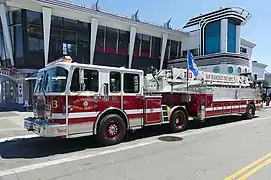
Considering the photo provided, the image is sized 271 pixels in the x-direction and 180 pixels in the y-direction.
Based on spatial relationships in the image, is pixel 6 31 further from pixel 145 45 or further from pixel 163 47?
pixel 163 47

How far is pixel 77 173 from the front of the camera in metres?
5.40

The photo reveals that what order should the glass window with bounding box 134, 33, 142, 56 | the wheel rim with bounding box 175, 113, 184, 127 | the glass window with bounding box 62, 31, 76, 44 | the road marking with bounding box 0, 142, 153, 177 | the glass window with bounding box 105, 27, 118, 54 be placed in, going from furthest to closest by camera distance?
1. the glass window with bounding box 134, 33, 142, 56
2. the glass window with bounding box 105, 27, 118, 54
3. the glass window with bounding box 62, 31, 76, 44
4. the wheel rim with bounding box 175, 113, 184, 127
5. the road marking with bounding box 0, 142, 153, 177

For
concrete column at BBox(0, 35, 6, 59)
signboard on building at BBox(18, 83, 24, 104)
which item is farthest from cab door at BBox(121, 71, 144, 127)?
concrete column at BBox(0, 35, 6, 59)

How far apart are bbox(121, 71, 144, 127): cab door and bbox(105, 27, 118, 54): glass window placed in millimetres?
21511

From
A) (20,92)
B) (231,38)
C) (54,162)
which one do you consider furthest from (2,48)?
(231,38)

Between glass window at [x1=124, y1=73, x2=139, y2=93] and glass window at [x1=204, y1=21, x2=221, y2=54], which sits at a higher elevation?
glass window at [x1=204, y1=21, x2=221, y2=54]

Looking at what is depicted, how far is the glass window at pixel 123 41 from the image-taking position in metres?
30.8

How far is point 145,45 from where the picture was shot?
110 ft

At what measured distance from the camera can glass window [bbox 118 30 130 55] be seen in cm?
3084

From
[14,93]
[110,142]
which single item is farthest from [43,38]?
[110,142]

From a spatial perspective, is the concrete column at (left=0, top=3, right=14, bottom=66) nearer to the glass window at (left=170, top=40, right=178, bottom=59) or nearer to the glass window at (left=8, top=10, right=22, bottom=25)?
the glass window at (left=8, top=10, right=22, bottom=25)

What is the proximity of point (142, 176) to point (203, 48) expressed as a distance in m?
31.6

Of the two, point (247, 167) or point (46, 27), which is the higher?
point (46, 27)

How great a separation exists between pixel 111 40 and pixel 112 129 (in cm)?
2325
